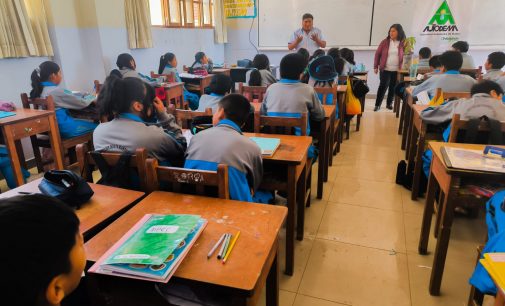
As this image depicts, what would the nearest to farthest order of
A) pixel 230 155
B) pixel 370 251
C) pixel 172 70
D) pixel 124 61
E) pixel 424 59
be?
pixel 230 155, pixel 370 251, pixel 124 61, pixel 172 70, pixel 424 59

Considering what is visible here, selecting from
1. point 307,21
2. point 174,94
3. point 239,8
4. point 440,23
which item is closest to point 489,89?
point 174,94

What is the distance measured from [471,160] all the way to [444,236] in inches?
15.3

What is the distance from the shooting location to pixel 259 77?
4.04 metres

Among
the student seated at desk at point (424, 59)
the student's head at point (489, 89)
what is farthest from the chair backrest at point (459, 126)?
the student seated at desk at point (424, 59)

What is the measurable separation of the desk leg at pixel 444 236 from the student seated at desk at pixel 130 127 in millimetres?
1337

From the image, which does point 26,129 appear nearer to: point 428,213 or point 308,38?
point 428,213

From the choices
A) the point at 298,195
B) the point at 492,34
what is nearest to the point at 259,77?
the point at 298,195

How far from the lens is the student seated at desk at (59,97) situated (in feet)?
10.6

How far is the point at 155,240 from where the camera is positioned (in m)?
1.03

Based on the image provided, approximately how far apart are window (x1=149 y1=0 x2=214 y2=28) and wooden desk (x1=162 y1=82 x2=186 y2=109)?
6.60 ft

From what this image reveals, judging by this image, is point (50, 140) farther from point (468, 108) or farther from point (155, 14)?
point (155, 14)

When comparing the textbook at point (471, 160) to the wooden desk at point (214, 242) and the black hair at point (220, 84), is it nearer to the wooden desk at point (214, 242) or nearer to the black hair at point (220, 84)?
the wooden desk at point (214, 242)

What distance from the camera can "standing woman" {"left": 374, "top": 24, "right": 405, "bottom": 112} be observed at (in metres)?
5.95

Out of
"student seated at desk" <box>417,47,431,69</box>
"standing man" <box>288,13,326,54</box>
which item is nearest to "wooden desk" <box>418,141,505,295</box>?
"student seated at desk" <box>417,47,431,69</box>
